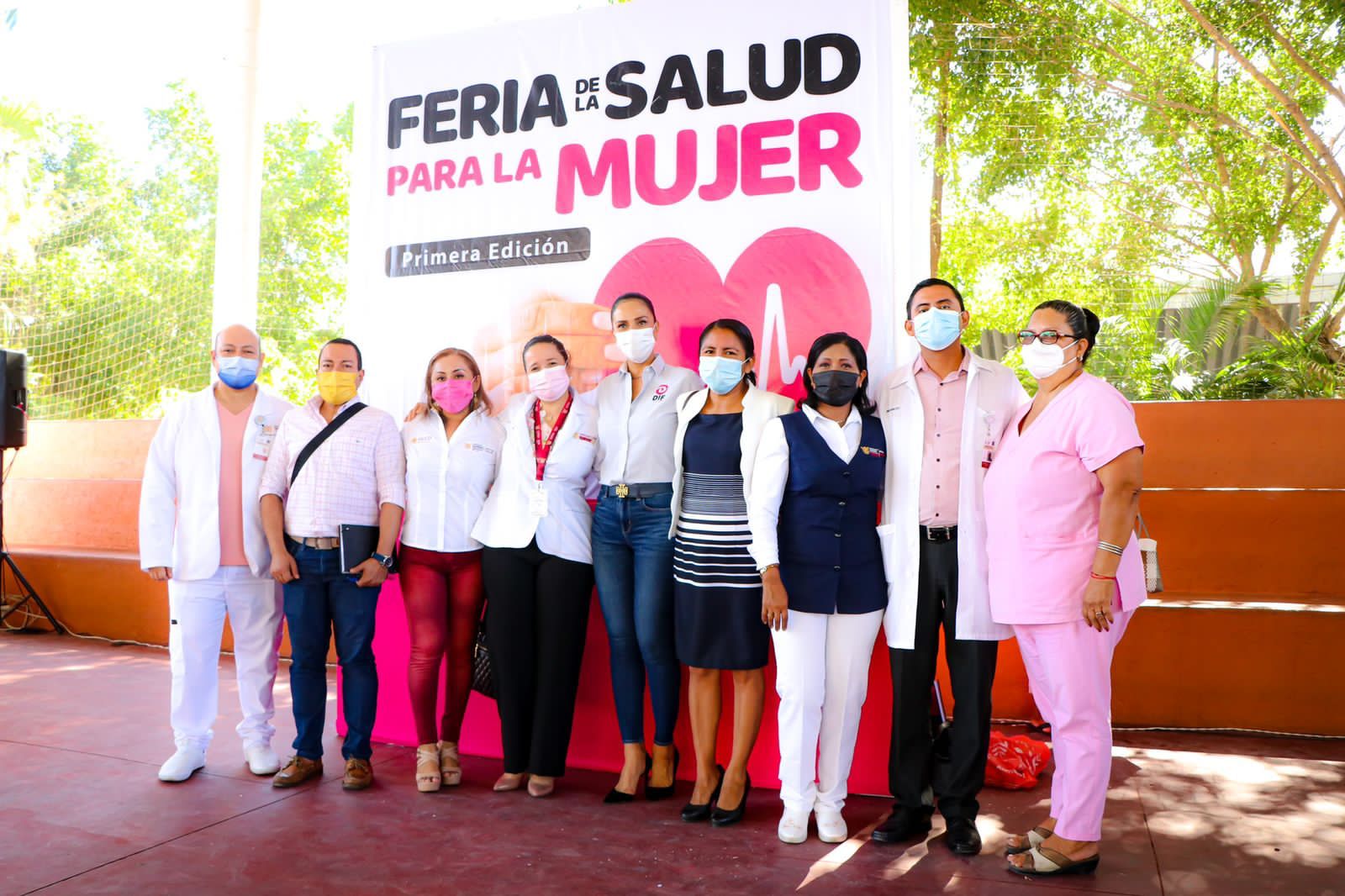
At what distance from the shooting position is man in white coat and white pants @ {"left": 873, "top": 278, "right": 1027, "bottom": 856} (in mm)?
3066

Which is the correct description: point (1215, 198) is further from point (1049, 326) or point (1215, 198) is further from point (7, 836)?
point (7, 836)

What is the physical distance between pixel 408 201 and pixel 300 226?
17.4m

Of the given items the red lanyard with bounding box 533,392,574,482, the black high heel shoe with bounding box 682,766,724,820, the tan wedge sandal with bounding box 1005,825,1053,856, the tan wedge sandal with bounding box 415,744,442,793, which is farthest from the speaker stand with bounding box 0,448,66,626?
the tan wedge sandal with bounding box 1005,825,1053,856

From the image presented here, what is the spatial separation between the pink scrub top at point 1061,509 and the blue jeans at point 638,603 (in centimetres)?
111

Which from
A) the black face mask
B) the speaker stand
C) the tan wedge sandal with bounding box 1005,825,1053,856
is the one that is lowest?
the tan wedge sandal with bounding box 1005,825,1053,856

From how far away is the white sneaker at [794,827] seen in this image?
124 inches

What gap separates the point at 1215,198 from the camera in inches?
410

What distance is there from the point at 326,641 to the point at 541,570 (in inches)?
34.1

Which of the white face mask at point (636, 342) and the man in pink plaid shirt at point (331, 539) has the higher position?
the white face mask at point (636, 342)

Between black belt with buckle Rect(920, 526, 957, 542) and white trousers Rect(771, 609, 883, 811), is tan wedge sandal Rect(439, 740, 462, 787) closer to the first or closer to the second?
white trousers Rect(771, 609, 883, 811)

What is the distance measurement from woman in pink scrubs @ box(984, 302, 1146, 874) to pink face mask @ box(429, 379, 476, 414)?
1933 millimetres

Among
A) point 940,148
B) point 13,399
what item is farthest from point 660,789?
point 940,148

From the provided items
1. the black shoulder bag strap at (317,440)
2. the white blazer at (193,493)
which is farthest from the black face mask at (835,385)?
the white blazer at (193,493)

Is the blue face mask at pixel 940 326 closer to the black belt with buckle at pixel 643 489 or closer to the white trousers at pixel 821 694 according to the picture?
the white trousers at pixel 821 694
